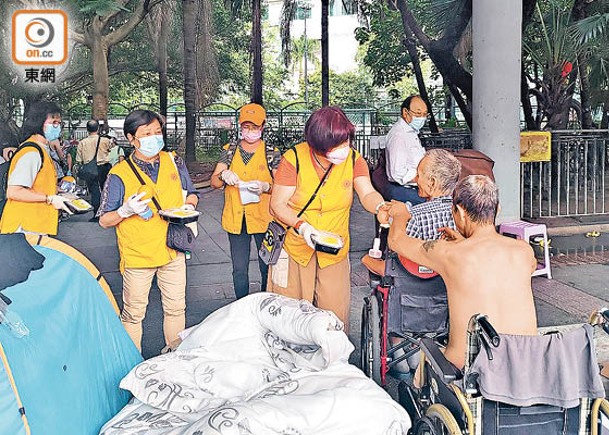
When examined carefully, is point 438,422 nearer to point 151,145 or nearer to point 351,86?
point 151,145

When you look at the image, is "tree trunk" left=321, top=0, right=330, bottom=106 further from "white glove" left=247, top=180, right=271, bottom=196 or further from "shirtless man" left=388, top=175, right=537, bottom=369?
"shirtless man" left=388, top=175, right=537, bottom=369

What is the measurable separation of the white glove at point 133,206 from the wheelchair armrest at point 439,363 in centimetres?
170

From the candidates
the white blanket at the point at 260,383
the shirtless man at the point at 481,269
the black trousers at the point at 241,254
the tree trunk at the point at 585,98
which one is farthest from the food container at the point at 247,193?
the tree trunk at the point at 585,98

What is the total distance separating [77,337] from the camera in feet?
10.5

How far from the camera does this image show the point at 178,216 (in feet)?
13.5

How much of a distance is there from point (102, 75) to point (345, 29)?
46.7 ft

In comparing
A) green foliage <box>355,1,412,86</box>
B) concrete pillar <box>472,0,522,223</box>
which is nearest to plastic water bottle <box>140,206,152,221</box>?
concrete pillar <box>472,0,522,223</box>

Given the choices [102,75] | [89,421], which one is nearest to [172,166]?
[89,421]

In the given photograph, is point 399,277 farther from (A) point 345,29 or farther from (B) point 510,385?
(A) point 345,29

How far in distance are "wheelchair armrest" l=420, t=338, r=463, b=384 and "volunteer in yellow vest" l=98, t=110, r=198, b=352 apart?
5.47 feet

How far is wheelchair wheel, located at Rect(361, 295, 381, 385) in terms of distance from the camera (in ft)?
12.6

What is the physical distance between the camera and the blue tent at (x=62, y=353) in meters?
2.70

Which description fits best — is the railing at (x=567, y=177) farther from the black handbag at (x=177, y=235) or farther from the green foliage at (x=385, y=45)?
the green foliage at (x=385, y=45)

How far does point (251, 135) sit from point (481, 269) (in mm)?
2552
